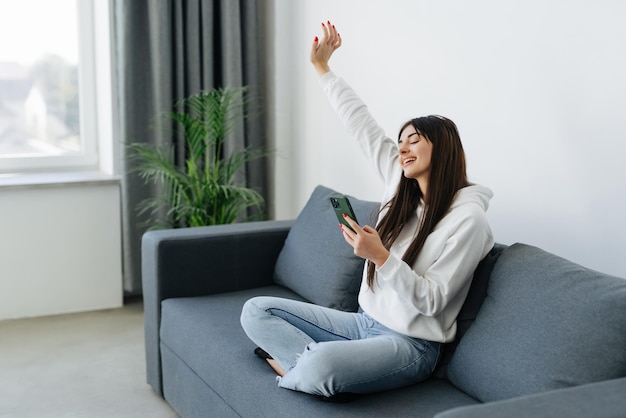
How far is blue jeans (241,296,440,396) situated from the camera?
2105mm

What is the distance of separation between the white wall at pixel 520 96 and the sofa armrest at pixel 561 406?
31.7 inches

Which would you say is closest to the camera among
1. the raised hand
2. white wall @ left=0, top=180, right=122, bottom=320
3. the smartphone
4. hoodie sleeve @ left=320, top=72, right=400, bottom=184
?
the smartphone

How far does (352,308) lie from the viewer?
284 cm

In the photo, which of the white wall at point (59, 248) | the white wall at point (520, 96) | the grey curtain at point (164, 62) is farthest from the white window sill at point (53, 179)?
the white wall at point (520, 96)

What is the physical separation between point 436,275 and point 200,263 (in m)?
1.23

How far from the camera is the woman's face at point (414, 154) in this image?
2.34 metres

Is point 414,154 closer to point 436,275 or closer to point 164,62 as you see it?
point 436,275

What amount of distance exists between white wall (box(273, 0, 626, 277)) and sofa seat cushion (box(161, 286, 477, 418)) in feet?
2.23

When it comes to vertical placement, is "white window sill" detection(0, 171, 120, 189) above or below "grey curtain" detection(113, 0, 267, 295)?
below

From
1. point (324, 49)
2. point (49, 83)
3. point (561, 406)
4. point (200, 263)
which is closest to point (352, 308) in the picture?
point (200, 263)

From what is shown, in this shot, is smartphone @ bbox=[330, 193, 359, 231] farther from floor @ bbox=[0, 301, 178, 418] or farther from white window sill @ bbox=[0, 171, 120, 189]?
white window sill @ bbox=[0, 171, 120, 189]

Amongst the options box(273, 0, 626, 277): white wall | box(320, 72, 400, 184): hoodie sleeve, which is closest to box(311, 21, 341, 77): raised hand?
box(320, 72, 400, 184): hoodie sleeve

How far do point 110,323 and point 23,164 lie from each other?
1007mm

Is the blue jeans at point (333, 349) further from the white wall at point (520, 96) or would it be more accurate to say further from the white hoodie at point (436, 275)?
the white wall at point (520, 96)
